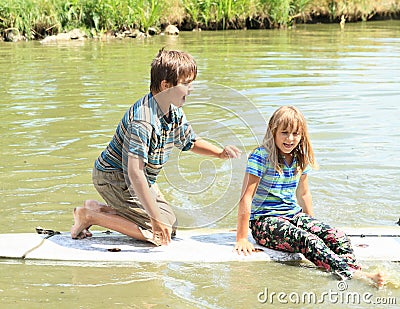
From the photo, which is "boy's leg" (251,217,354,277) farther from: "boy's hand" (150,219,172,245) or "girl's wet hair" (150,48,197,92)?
"girl's wet hair" (150,48,197,92)

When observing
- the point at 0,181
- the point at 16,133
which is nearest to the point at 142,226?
the point at 0,181

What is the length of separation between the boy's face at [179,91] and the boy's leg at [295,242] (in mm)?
848

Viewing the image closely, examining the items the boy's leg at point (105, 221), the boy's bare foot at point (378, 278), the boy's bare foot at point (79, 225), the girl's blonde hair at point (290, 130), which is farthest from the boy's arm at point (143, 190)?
the boy's bare foot at point (378, 278)

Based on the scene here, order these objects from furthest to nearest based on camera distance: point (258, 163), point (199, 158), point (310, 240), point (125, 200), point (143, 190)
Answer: point (199, 158) → point (125, 200) → point (258, 163) → point (143, 190) → point (310, 240)

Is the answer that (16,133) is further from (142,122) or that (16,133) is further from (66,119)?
(142,122)

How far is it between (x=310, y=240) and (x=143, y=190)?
97 cm

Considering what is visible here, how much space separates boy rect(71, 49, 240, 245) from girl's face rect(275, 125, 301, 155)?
0.33 meters

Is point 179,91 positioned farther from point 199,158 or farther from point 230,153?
point 199,158

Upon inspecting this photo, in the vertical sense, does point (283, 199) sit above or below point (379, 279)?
above

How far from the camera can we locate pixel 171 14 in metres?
22.4

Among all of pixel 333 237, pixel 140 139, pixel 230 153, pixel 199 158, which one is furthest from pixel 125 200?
pixel 199 158

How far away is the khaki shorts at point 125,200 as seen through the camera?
14.5 feet

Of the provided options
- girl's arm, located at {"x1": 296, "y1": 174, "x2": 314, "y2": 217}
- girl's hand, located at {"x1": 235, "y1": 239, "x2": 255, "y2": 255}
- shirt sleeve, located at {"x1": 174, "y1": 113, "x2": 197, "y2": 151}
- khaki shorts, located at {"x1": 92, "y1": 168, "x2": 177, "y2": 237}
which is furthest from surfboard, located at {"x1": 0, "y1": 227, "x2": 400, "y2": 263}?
shirt sleeve, located at {"x1": 174, "y1": 113, "x2": 197, "y2": 151}

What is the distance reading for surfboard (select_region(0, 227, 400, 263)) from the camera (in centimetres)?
423
